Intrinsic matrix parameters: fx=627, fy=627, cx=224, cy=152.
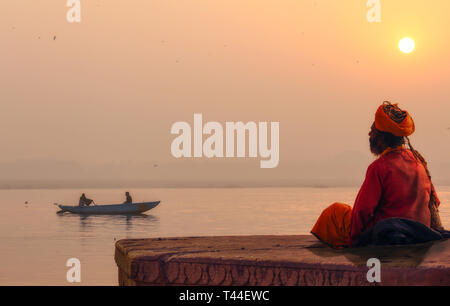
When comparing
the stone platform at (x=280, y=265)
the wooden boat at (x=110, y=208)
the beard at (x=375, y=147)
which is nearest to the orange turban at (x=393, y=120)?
the beard at (x=375, y=147)

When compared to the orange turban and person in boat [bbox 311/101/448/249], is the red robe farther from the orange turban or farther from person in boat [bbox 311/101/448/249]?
the orange turban

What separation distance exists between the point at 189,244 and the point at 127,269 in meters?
0.63

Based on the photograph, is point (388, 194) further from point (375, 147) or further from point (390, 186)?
point (375, 147)

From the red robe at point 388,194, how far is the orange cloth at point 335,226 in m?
0.13

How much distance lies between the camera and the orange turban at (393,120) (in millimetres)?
4582

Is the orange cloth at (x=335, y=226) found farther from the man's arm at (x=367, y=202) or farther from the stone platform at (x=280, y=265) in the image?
the stone platform at (x=280, y=265)

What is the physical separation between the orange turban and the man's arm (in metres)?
0.29

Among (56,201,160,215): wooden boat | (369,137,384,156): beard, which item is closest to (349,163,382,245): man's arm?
(369,137,384,156): beard

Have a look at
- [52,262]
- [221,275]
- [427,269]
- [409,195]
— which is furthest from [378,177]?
[52,262]

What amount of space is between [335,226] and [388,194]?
0.49m

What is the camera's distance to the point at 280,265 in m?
3.82

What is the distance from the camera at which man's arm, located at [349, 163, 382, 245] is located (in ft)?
14.8

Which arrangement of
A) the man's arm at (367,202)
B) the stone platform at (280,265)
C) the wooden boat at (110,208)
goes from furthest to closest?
the wooden boat at (110,208)
the man's arm at (367,202)
the stone platform at (280,265)
